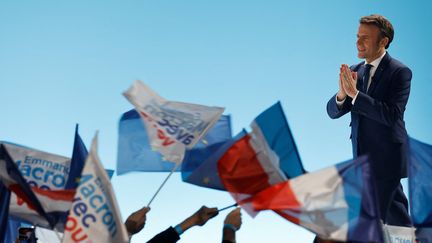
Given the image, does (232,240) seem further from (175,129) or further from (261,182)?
(175,129)

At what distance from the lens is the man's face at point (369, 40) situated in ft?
32.7

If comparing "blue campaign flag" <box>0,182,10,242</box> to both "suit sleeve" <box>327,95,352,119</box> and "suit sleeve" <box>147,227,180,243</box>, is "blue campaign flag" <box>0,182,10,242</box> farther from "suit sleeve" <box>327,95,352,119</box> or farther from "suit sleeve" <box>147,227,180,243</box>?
"suit sleeve" <box>327,95,352,119</box>

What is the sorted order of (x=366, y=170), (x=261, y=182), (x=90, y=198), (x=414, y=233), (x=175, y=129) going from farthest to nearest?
(x=414, y=233) < (x=175, y=129) < (x=261, y=182) < (x=366, y=170) < (x=90, y=198)

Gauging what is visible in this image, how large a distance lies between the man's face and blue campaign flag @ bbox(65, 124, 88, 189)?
3989 mm

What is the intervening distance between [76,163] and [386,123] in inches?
157

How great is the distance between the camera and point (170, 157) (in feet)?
27.3

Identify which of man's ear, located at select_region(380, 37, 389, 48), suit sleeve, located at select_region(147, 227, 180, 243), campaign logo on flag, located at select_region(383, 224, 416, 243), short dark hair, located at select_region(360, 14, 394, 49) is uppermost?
short dark hair, located at select_region(360, 14, 394, 49)

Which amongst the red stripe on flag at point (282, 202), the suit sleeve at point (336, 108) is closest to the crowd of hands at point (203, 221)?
the red stripe on flag at point (282, 202)

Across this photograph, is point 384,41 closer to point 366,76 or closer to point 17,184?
point 366,76

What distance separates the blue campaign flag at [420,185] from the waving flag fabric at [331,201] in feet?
6.22

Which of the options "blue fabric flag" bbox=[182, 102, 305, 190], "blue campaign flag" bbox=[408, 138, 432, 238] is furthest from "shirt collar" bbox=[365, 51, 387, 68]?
"blue fabric flag" bbox=[182, 102, 305, 190]

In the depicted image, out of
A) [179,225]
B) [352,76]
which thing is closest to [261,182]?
[179,225]

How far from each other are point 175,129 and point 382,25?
136 inches

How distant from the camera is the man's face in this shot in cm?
998
